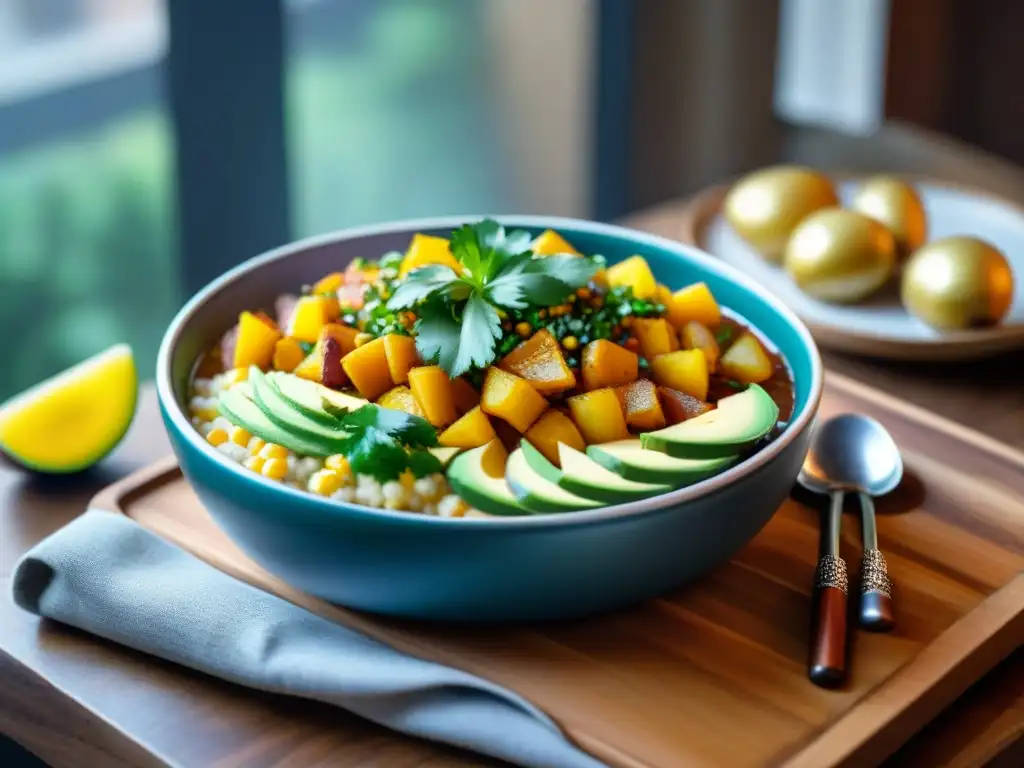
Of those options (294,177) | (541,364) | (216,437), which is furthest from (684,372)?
(294,177)

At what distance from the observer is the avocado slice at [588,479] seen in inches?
46.6

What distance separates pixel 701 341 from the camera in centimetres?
146

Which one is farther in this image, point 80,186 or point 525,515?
point 80,186

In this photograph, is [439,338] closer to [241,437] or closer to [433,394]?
[433,394]

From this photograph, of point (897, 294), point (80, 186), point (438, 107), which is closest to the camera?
point (897, 294)

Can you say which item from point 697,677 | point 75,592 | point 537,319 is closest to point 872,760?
point 697,677

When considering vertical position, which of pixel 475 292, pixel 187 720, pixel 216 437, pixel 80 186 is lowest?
pixel 80 186

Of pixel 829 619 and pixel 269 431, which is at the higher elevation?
pixel 269 431

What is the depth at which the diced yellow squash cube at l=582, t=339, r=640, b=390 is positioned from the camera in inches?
52.6

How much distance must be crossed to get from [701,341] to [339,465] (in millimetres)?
439

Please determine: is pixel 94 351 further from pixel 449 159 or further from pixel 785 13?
pixel 785 13

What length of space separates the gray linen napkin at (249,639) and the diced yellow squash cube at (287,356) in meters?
0.22

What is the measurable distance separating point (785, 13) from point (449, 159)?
90 cm

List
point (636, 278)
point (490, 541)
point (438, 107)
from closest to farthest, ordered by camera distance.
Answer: point (490, 541), point (636, 278), point (438, 107)
